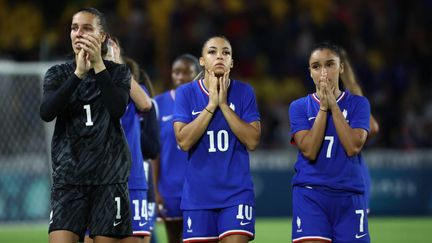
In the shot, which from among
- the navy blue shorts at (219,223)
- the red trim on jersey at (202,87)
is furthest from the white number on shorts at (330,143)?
the red trim on jersey at (202,87)

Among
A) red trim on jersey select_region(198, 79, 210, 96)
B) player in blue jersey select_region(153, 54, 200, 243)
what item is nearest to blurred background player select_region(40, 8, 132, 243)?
red trim on jersey select_region(198, 79, 210, 96)

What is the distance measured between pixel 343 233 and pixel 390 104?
37.3ft

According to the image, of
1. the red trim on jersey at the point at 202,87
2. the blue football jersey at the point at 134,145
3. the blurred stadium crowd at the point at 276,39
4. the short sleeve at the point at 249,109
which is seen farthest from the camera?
the blurred stadium crowd at the point at 276,39

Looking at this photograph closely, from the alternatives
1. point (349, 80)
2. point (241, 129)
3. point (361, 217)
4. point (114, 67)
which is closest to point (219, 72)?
point (241, 129)

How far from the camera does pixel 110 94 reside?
5.25 metres

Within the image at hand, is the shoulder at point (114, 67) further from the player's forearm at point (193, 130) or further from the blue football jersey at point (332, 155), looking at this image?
the blue football jersey at point (332, 155)

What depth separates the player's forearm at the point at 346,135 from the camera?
19.5 feet

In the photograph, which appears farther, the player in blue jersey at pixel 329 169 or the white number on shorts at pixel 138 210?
the white number on shorts at pixel 138 210

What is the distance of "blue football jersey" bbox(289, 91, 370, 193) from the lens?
19.8 ft

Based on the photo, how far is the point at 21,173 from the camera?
46.2 ft

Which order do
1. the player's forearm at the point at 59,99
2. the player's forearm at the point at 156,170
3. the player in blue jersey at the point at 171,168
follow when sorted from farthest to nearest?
1. the player's forearm at the point at 156,170
2. the player in blue jersey at the point at 171,168
3. the player's forearm at the point at 59,99

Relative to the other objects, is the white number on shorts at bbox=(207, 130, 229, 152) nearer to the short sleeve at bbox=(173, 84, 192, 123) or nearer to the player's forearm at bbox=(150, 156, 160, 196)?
the short sleeve at bbox=(173, 84, 192, 123)

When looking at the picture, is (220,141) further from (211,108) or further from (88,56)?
(88,56)

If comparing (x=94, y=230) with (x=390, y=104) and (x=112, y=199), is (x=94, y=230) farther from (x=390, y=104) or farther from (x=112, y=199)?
(x=390, y=104)
